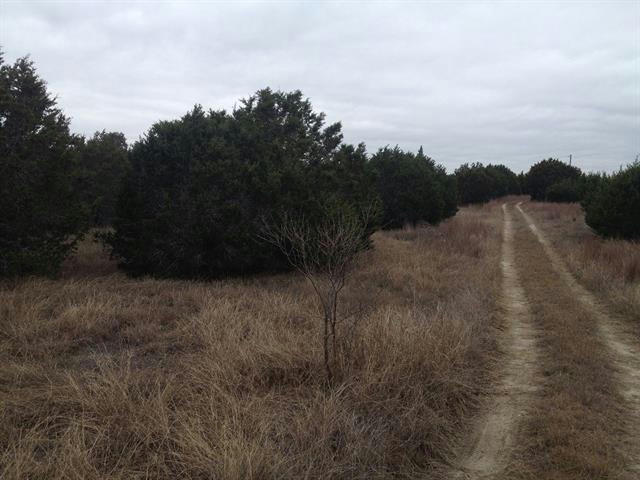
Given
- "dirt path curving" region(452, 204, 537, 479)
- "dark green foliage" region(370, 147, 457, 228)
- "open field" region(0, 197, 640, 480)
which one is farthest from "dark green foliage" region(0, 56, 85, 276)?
"dark green foliage" region(370, 147, 457, 228)

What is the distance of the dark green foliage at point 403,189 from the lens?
23031mm

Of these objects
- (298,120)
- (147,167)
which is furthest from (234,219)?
(298,120)

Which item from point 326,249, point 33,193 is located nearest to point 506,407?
point 326,249

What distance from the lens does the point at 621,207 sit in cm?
1688

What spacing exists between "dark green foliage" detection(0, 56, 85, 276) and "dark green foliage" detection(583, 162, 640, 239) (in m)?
16.8

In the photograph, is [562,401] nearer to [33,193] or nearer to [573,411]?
[573,411]

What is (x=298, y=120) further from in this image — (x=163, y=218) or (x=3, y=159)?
(x=3, y=159)

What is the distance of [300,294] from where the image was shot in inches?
346

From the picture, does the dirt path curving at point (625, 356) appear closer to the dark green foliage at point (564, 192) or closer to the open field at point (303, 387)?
the open field at point (303, 387)

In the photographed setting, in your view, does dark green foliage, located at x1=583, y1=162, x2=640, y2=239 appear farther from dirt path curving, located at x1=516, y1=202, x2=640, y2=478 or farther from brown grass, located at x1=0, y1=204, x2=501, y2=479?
brown grass, located at x1=0, y1=204, x2=501, y2=479

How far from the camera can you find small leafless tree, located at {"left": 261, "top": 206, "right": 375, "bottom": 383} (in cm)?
505

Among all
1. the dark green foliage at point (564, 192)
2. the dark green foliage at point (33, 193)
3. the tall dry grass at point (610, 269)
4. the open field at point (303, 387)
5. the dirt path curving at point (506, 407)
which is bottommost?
the dirt path curving at point (506, 407)

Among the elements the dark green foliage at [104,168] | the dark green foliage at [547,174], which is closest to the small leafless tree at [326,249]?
the dark green foliage at [104,168]

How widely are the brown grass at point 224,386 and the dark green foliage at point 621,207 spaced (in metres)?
11.5
